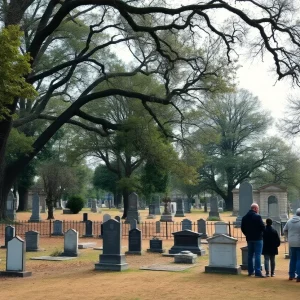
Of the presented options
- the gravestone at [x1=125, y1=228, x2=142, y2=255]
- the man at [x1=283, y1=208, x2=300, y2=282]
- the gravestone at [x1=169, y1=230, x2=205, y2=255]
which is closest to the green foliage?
the gravestone at [x1=125, y1=228, x2=142, y2=255]

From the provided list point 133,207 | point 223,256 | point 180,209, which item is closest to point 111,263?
point 223,256

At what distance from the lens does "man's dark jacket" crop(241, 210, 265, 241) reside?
10891 millimetres

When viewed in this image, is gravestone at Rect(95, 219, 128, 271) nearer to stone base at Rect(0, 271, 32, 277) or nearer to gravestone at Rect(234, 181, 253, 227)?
stone base at Rect(0, 271, 32, 277)

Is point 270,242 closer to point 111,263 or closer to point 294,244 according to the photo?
point 294,244

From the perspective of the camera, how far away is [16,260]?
11.9 m

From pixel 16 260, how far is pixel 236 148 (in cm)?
5003

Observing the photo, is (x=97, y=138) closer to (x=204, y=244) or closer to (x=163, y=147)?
(x=163, y=147)

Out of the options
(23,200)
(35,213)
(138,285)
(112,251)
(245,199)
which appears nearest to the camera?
(138,285)

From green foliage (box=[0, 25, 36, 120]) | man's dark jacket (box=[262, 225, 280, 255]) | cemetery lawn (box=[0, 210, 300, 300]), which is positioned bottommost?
cemetery lawn (box=[0, 210, 300, 300])

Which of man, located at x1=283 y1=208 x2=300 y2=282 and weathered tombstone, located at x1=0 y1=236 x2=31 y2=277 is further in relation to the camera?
weathered tombstone, located at x1=0 y1=236 x2=31 y2=277

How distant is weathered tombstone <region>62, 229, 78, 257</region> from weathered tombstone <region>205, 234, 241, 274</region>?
5838 mm

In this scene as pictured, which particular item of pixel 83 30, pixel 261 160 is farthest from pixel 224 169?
pixel 83 30

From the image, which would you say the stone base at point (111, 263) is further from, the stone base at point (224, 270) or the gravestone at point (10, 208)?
the gravestone at point (10, 208)

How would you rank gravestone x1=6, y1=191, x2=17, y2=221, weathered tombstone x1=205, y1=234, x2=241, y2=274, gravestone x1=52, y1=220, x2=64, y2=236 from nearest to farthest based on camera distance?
weathered tombstone x1=205, y1=234, x2=241, y2=274 < gravestone x1=52, y1=220, x2=64, y2=236 < gravestone x1=6, y1=191, x2=17, y2=221
